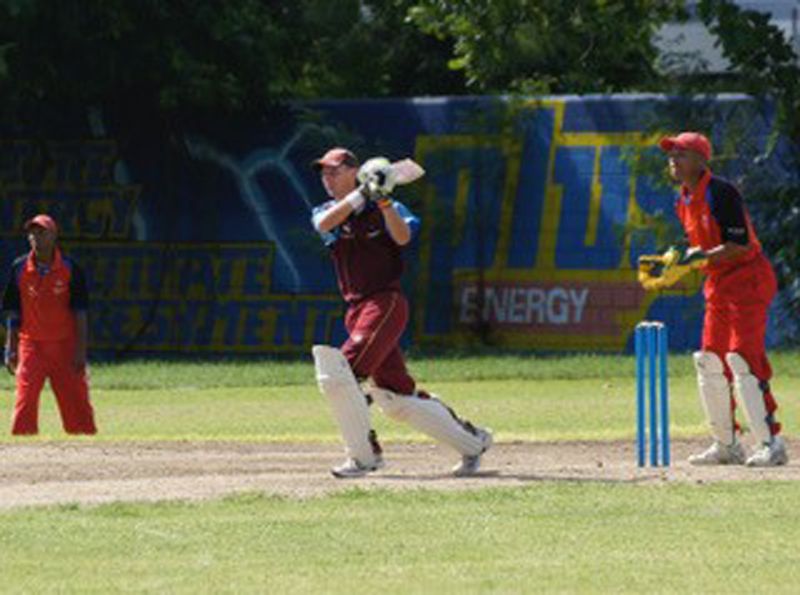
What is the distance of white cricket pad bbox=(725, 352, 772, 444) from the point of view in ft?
53.3

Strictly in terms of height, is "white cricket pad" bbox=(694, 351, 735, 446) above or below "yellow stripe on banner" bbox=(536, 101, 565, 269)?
above

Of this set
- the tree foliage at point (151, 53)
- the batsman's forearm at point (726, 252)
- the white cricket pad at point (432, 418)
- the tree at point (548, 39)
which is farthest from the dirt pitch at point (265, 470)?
the tree at point (548, 39)

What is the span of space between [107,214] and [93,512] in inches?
870

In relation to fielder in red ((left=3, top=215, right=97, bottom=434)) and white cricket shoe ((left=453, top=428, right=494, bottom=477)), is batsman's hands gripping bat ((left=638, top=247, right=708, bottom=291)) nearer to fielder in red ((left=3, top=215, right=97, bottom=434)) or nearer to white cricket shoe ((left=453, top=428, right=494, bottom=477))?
white cricket shoe ((left=453, top=428, right=494, bottom=477))

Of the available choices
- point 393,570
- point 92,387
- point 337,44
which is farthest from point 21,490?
point 337,44

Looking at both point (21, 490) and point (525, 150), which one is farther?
point (525, 150)

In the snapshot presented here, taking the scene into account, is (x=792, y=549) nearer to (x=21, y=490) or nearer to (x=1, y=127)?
(x=21, y=490)

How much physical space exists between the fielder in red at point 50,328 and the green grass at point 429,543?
748 cm

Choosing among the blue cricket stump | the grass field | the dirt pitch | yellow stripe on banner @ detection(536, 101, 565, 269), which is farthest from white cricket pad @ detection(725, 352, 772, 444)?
yellow stripe on banner @ detection(536, 101, 565, 269)

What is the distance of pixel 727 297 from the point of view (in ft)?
53.4

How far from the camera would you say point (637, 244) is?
3278cm

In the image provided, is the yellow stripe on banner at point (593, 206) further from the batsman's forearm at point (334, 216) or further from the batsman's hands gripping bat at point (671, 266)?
the batsman's forearm at point (334, 216)

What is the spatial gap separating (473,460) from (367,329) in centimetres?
105

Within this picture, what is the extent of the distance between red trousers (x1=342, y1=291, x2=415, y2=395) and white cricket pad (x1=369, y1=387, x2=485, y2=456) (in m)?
0.06
